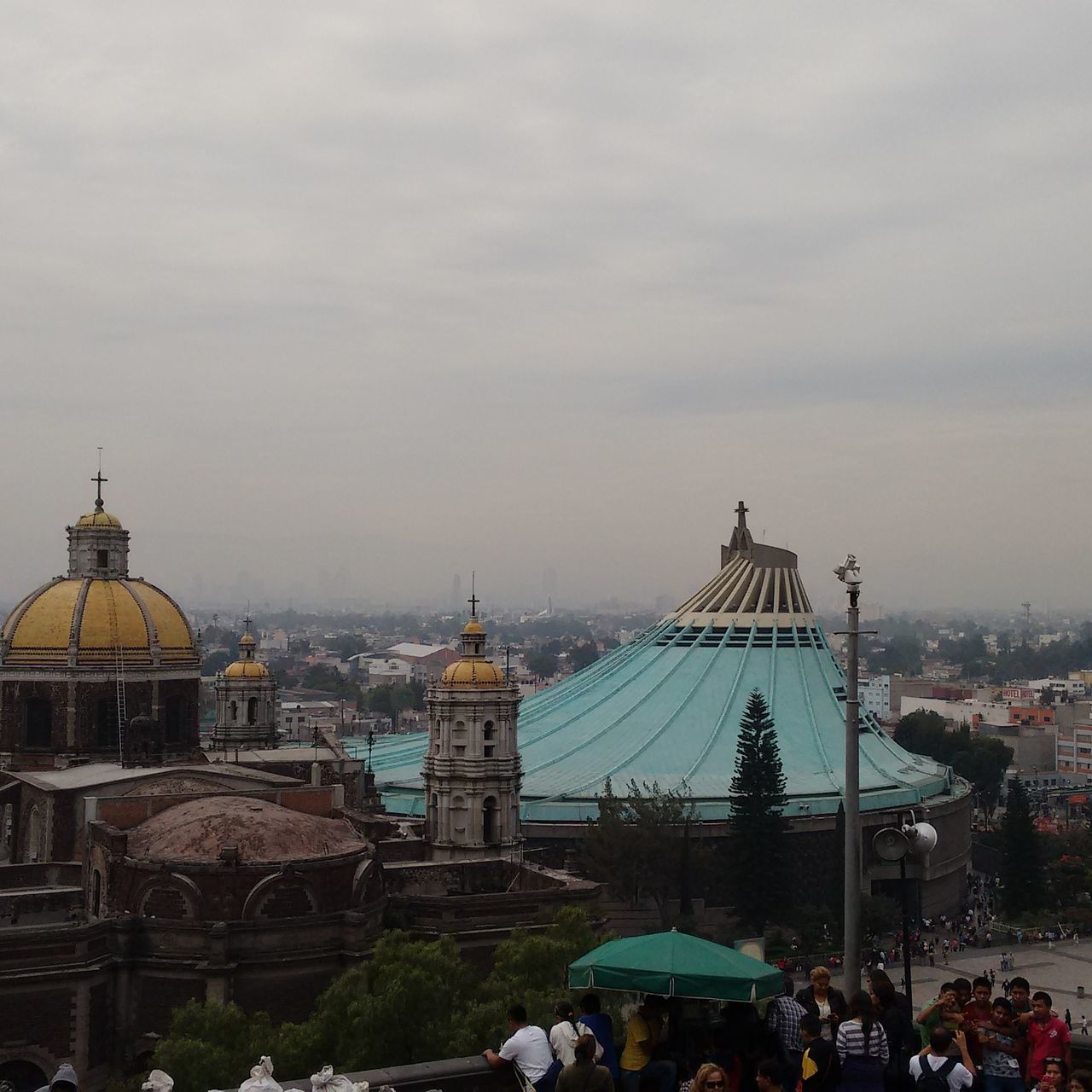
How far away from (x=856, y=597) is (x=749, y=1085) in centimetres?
547

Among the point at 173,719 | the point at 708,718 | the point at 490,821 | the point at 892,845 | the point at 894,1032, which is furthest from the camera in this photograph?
the point at 708,718

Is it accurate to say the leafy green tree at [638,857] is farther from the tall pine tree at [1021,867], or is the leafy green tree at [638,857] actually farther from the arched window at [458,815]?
the tall pine tree at [1021,867]

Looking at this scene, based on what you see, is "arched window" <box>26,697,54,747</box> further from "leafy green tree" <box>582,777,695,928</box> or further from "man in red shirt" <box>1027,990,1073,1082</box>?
"man in red shirt" <box>1027,990,1073,1082</box>

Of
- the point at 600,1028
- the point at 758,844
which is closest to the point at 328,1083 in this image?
the point at 600,1028

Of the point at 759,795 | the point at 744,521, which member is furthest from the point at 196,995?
the point at 744,521

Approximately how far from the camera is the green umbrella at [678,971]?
1009 centimetres

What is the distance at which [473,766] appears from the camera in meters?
33.6

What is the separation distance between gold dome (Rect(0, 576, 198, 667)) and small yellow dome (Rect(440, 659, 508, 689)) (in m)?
5.98

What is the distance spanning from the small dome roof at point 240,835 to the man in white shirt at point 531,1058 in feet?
49.6

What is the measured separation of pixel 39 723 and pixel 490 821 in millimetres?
10358

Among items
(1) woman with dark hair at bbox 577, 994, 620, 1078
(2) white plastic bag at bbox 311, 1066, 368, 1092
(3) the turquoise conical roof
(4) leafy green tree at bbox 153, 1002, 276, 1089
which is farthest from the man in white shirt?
(3) the turquoise conical roof

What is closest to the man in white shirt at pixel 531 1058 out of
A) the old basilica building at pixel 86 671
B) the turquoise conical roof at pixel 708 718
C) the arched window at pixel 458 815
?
the old basilica building at pixel 86 671

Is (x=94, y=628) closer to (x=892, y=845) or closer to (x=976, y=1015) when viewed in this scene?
(x=892, y=845)

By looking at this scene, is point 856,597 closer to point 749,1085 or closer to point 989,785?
point 749,1085
